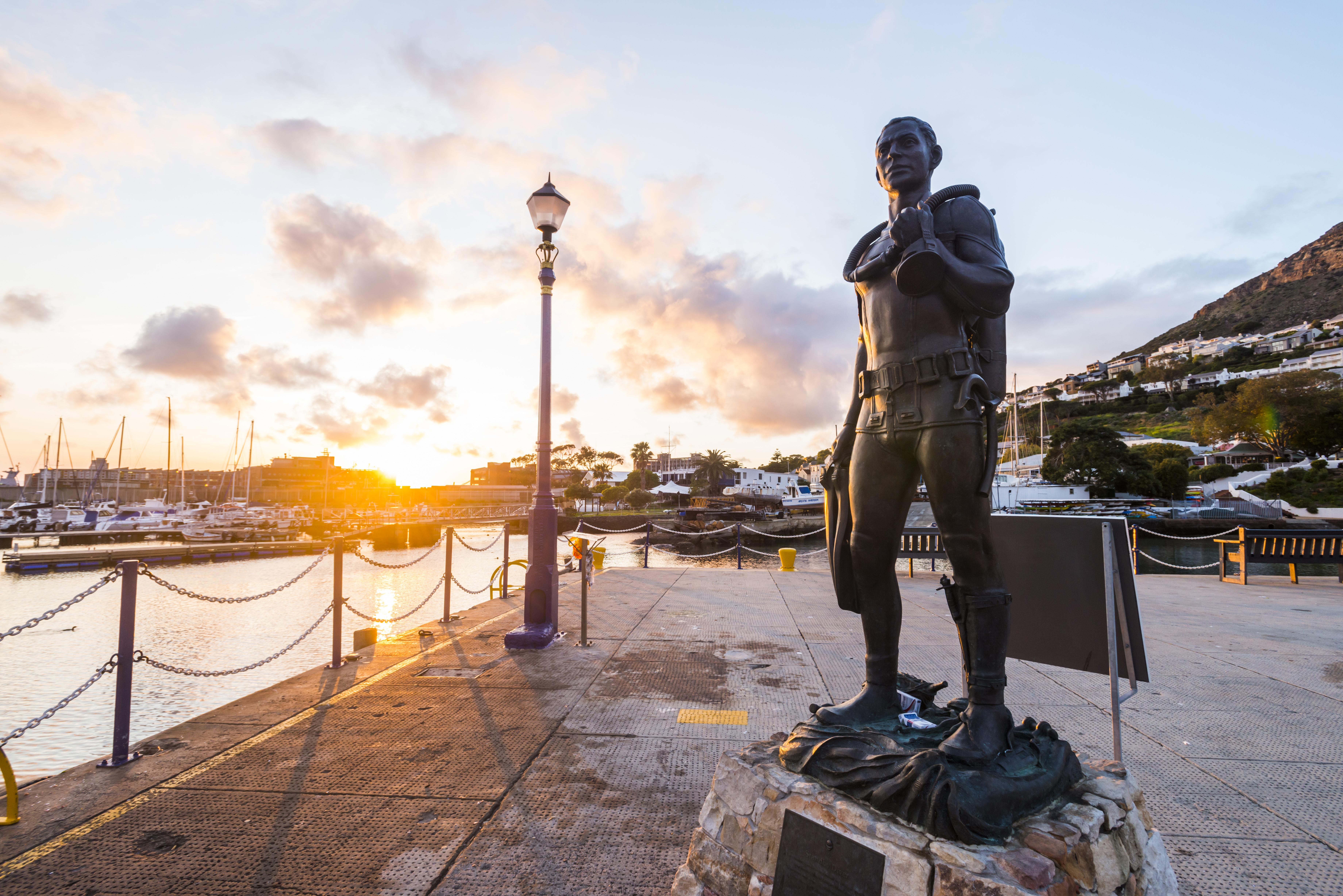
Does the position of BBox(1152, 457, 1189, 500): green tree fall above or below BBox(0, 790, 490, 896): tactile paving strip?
above

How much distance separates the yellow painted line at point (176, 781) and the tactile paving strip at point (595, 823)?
91 cm

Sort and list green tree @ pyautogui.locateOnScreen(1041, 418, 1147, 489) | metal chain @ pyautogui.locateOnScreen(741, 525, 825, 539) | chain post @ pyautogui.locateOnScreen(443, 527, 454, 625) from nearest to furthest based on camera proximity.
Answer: chain post @ pyautogui.locateOnScreen(443, 527, 454, 625)
metal chain @ pyautogui.locateOnScreen(741, 525, 825, 539)
green tree @ pyautogui.locateOnScreen(1041, 418, 1147, 489)

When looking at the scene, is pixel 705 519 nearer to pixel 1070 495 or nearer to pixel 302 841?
pixel 1070 495

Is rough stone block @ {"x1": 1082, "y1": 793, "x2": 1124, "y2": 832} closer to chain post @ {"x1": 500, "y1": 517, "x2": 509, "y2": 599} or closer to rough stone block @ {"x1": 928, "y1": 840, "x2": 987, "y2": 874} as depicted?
rough stone block @ {"x1": 928, "y1": 840, "x2": 987, "y2": 874}

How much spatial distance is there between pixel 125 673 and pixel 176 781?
1.00 metres

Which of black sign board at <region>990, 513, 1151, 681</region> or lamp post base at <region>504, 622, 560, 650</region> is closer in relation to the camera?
black sign board at <region>990, 513, 1151, 681</region>

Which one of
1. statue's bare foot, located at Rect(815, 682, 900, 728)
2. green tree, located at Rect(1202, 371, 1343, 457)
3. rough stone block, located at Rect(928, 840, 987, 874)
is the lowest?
rough stone block, located at Rect(928, 840, 987, 874)

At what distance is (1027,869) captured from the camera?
166 cm

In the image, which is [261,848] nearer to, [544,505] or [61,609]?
[61,609]

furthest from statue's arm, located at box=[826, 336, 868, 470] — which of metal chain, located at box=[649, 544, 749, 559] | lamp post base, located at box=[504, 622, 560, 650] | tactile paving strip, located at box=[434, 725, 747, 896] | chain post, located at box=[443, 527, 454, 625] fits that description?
metal chain, located at box=[649, 544, 749, 559]

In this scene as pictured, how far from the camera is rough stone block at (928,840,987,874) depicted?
1.65 m

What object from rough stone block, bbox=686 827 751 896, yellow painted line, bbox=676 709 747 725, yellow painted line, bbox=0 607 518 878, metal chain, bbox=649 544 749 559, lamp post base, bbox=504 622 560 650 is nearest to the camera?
rough stone block, bbox=686 827 751 896

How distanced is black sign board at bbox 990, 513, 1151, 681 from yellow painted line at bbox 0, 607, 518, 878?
1.99m

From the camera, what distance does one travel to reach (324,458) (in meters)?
127
